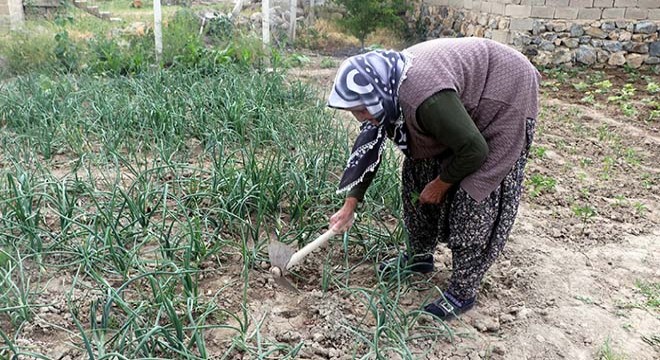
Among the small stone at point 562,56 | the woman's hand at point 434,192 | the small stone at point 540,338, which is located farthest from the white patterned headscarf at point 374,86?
the small stone at point 562,56

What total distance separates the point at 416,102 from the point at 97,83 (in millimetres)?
3656

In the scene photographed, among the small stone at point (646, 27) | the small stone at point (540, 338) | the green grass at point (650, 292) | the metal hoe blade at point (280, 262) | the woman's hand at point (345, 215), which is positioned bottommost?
the small stone at point (540, 338)

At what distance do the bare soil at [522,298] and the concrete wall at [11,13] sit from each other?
7230mm

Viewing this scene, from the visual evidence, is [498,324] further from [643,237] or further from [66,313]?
[66,313]

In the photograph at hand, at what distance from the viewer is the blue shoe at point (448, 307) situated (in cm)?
208

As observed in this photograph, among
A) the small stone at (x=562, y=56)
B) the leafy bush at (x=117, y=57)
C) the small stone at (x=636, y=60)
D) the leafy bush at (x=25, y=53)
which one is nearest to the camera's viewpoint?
the leafy bush at (x=117, y=57)

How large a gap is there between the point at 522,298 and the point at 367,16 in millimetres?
6749

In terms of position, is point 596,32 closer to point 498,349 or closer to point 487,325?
point 487,325

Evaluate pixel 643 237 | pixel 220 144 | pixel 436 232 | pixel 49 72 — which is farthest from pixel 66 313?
pixel 49 72

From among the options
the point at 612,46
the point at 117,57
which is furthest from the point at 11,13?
the point at 612,46

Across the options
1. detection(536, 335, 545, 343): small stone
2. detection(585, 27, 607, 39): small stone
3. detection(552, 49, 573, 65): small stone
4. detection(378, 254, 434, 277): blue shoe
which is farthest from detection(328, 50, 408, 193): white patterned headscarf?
detection(585, 27, 607, 39): small stone

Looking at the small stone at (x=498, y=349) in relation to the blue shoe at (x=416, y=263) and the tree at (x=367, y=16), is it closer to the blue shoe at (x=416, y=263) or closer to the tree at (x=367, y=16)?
the blue shoe at (x=416, y=263)

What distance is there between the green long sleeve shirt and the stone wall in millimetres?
5847

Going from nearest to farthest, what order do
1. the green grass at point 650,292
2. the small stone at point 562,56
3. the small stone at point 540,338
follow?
the small stone at point 540,338, the green grass at point 650,292, the small stone at point 562,56
